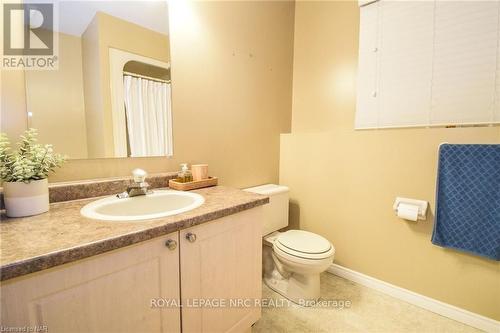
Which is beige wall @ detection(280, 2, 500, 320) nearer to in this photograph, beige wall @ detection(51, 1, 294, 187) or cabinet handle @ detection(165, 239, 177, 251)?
beige wall @ detection(51, 1, 294, 187)

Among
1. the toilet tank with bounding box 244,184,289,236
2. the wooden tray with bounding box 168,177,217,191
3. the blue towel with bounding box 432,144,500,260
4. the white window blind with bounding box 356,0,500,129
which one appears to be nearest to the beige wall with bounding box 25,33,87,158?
the wooden tray with bounding box 168,177,217,191

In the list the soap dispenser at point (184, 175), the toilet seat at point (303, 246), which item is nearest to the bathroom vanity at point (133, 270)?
the soap dispenser at point (184, 175)

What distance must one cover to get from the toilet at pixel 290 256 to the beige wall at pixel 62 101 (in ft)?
4.19

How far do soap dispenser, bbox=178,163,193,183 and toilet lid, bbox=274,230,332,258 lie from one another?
764 mm

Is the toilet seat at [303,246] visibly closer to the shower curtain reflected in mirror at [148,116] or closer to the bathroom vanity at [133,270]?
the bathroom vanity at [133,270]

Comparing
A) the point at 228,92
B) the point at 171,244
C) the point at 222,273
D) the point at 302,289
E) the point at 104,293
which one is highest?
the point at 228,92

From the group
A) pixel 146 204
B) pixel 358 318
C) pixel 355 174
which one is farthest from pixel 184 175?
pixel 358 318

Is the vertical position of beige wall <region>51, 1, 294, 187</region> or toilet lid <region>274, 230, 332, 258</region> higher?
beige wall <region>51, 1, 294, 187</region>

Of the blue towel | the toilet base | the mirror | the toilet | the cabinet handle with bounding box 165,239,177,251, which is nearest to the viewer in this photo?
the cabinet handle with bounding box 165,239,177,251

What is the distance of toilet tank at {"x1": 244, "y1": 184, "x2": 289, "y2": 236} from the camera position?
6.07 feet

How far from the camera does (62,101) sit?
1.08 meters

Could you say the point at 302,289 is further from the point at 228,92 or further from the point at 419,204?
the point at 228,92

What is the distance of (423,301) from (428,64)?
5.17ft

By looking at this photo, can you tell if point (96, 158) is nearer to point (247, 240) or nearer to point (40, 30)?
point (40, 30)
